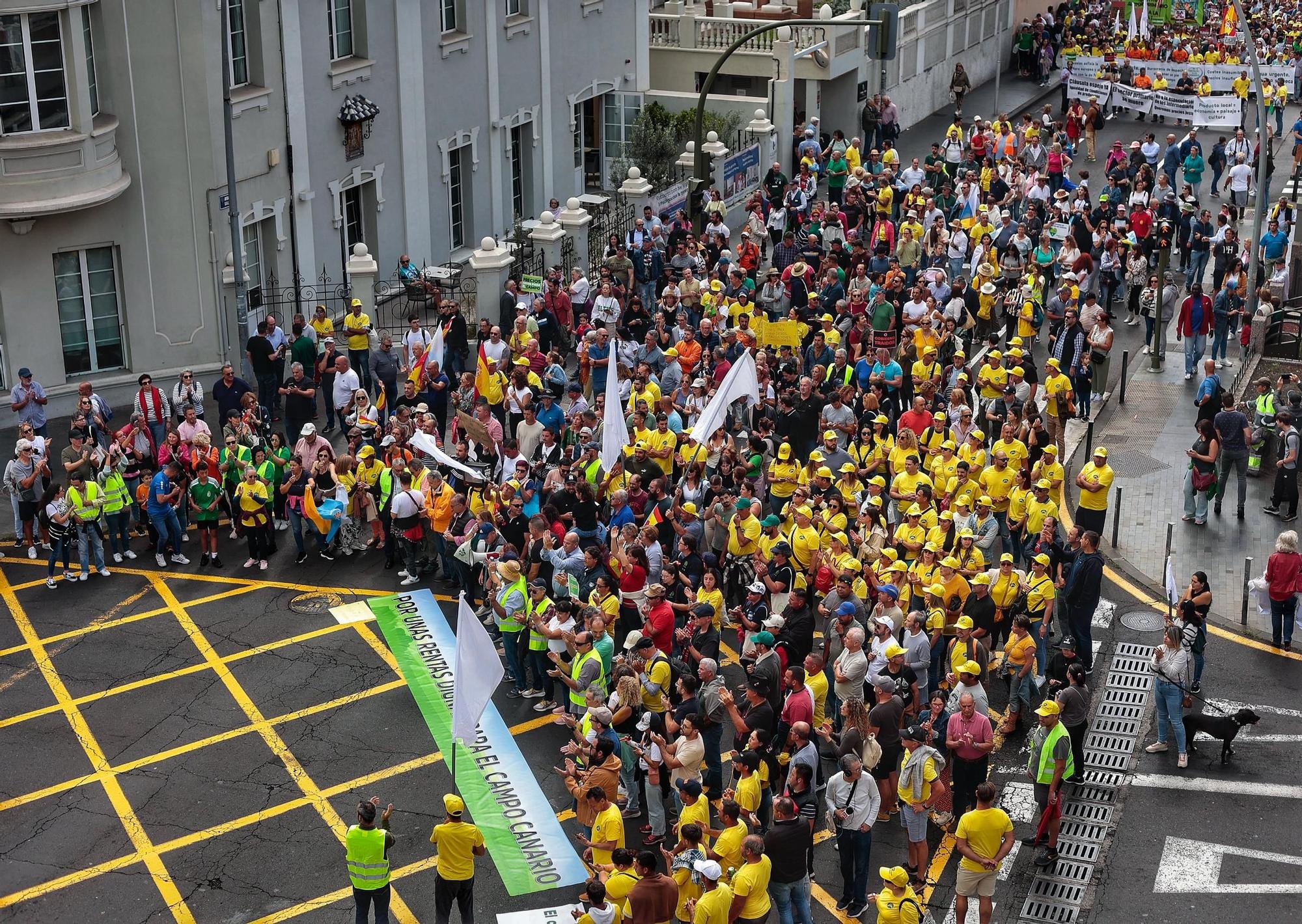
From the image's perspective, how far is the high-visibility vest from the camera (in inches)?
802

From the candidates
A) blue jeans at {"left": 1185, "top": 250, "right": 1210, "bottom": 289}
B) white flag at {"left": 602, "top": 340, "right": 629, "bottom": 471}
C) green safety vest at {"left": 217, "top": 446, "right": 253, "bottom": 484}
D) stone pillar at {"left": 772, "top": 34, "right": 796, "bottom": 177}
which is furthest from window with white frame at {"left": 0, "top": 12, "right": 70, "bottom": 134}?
blue jeans at {"left": 1185, "top": 250, "right": 1210, "bottom": 289}

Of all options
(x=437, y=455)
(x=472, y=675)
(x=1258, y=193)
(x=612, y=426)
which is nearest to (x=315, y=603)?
(x=437, y=455)

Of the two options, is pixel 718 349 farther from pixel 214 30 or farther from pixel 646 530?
pixel 214 30

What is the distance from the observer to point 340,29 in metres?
29.5

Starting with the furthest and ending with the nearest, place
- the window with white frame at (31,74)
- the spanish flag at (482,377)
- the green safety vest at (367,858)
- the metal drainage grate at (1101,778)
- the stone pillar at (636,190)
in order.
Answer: the stone pillar at (636,190) < the window with white frame at (31,74) < the spanish flag at (482,377) < the metal drainage grate at (1101,778) < the green safety vest at (367,858)

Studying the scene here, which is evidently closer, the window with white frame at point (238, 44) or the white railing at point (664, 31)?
the window with white frame at point (238, 44)

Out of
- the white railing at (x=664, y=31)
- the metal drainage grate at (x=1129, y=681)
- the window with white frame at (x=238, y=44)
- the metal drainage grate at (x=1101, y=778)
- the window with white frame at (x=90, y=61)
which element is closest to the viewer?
the metal drainage grate at (x=1101, y=778)

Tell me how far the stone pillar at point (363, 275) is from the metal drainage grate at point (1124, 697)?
47.7 ft

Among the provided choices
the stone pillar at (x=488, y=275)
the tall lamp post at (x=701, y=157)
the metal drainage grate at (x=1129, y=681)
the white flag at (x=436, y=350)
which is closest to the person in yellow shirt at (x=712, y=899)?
the metal drainage grate at (x=1129, y=681)

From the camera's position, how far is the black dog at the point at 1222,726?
16.4 m

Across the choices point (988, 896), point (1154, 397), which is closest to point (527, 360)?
point (1154, 397)

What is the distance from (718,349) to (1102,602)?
6.66 metres

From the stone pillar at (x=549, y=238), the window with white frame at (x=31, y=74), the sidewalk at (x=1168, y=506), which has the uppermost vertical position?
the window with white frame at (x=31, y=74)

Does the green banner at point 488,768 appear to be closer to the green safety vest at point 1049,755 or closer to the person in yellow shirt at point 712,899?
the person in yellow shirt at point 712,899
